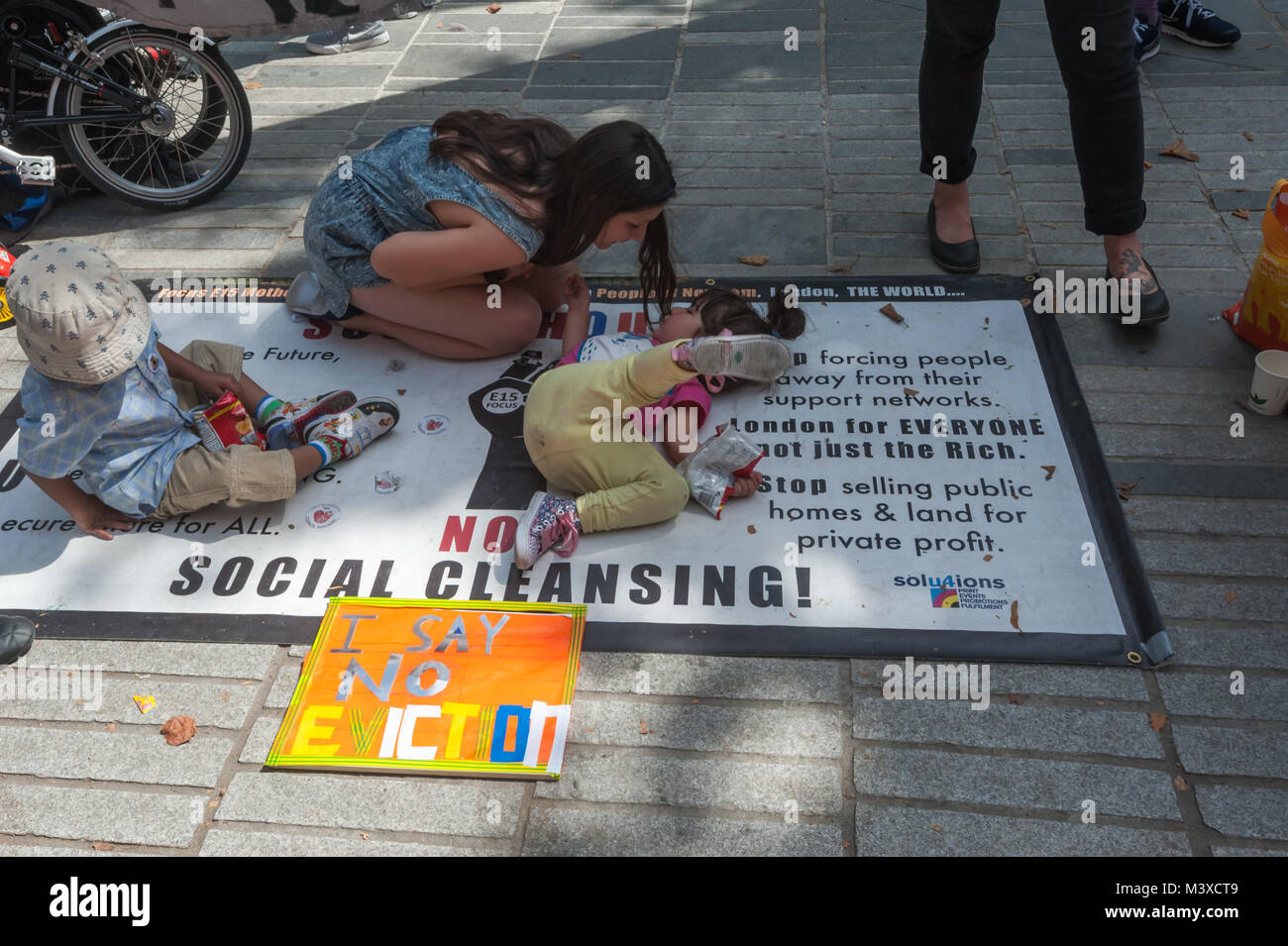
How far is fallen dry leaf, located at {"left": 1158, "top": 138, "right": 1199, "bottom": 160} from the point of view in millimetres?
3918

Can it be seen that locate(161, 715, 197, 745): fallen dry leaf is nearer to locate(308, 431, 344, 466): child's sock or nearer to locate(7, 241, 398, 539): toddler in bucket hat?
locate(7, 241, 398, 539): toddler in bucket hat

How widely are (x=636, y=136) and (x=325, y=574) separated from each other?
52.6 inches

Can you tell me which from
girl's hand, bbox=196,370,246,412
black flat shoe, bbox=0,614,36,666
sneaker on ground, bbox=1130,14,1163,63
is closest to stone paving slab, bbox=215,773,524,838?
black flat shoe, bbox=0,614,36,666

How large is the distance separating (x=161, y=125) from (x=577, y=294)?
1.87 metres

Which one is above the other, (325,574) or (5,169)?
(5,169)

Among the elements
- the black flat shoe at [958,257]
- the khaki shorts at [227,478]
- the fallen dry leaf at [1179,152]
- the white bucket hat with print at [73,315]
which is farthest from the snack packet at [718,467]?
the fallen dry leaf at [1179,152]

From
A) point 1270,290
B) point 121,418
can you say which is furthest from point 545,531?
point 1270,290

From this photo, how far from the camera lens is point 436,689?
219 cm

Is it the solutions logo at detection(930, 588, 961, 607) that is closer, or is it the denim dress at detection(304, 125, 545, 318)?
the solutions logo at detection(930, 588, 961, 607)

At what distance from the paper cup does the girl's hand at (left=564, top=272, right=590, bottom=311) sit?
74.5 inches

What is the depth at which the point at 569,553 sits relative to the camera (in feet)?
8.11

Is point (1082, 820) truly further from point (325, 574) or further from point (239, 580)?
point (239, 580)

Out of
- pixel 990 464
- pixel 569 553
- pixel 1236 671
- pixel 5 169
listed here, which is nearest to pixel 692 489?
pixel 569 553
